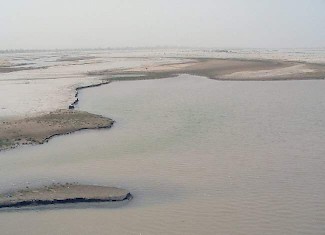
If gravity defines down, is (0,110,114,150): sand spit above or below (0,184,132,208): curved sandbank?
above

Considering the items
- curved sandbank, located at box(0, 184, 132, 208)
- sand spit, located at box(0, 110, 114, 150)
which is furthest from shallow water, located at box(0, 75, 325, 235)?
sand spit, located at box(0, 110, 114, 150)

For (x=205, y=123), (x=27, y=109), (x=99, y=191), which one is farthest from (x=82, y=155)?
(x=27, y=109)

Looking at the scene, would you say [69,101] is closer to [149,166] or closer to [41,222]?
[149,166]

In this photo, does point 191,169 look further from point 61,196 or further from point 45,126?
point 45,126

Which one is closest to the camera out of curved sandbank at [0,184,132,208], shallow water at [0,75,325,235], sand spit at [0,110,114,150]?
shallow water at [0,75,325,235]

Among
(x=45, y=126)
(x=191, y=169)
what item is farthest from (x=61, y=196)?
(x=45, y=126)

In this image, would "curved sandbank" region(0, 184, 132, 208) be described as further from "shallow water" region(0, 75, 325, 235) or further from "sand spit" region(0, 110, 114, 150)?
"sand spit" region(0, 110, 114, 150)

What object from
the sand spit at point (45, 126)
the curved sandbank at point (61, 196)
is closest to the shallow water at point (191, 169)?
the curved sandbank at point (61, 196)
